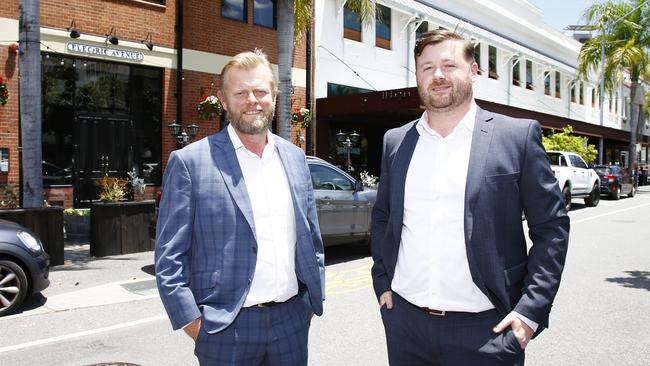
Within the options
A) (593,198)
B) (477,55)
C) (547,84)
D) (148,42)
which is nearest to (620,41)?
(547,84)

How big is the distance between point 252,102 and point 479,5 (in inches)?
1067

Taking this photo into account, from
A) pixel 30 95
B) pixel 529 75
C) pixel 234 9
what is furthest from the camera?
pixel 529 75

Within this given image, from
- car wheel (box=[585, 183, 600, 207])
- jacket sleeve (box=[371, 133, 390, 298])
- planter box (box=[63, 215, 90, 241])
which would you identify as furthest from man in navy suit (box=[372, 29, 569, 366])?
car wheel (box=[585, 183, 600, 207])

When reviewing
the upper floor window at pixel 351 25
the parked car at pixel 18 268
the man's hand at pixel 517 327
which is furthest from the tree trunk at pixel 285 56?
the man's hand at pixel 517 327

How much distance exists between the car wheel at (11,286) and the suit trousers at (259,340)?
4790mm

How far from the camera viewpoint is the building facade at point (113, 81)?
13594mm

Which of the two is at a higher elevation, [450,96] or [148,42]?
[148,42]

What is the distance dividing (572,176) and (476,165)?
17.9 meters

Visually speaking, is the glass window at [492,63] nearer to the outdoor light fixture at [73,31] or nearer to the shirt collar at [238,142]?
the outdoor light fixture at [73,31]

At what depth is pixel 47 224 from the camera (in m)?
8.95

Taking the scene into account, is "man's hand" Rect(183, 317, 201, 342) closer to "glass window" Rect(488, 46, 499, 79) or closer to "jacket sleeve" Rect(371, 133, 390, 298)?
"jacket sleeve" Rect(371, 133, 390, 298)

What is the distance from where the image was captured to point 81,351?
16.5ft

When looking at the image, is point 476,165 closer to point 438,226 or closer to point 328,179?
point 438,226

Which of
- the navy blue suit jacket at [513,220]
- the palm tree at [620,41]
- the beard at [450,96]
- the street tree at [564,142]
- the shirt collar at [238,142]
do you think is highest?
the palm tree at [620,41]
